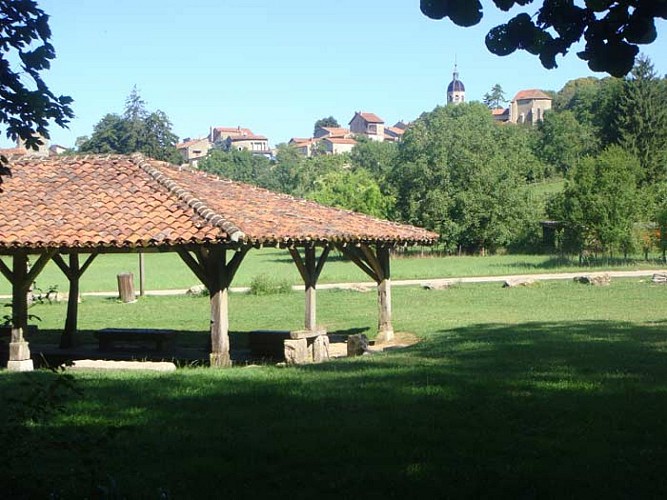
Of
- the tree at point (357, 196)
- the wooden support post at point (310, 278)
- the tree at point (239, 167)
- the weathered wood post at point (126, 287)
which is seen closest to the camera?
the wooden support post at point (310, 278)

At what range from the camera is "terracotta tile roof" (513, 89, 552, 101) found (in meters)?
170

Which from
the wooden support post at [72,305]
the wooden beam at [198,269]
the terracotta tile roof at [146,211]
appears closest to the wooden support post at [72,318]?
the wooden support post at [72,305]

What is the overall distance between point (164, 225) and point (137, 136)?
67916mm

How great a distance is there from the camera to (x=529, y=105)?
170125 mm

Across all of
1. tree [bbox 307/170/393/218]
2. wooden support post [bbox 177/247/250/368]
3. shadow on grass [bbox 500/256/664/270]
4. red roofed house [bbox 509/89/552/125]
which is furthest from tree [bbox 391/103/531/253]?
red roofed house [bbox 509/89/552/125]

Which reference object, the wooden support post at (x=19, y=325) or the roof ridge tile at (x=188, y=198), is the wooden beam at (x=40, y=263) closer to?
the wooden support post at (x=19, y=325)

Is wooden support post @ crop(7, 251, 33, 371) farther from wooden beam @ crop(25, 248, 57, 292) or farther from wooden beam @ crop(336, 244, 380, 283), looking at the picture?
wooden beam @ crop(336, 244, 380, 283)

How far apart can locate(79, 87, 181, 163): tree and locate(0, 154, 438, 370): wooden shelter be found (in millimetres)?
62736

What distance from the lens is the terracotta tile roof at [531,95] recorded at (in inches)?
6698

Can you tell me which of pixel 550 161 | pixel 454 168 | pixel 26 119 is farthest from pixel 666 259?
pixel 550 161

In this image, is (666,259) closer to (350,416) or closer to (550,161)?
(350,416)

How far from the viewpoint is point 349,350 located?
1543 cm

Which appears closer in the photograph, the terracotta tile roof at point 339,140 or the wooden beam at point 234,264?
the wooden beam at point 234,264

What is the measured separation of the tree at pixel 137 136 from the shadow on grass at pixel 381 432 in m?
71.1
